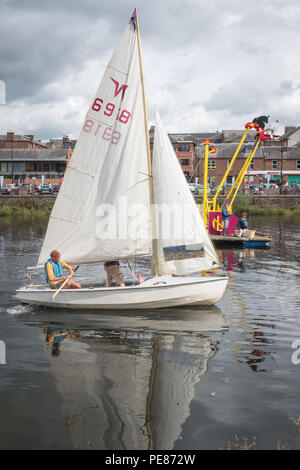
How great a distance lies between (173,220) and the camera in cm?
1341

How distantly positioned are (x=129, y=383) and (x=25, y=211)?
46887mm

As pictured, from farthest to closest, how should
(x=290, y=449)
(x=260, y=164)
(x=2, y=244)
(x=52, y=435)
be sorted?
(x=260, y=164), (x=2, y=244), (x=52, y=435), (x=290, y=449)

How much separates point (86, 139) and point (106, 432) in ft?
29.2

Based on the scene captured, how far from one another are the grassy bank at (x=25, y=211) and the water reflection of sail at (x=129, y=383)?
137 feet

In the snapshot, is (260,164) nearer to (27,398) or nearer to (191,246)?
(191,246)

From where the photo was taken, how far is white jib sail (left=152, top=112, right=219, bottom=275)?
44.1 ft

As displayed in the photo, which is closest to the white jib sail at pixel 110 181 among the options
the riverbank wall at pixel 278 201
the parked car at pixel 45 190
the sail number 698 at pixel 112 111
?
the sail number 698 at pixel 112 111

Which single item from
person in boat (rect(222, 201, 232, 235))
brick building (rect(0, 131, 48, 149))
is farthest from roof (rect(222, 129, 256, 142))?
person in boat (rect(222, 201, 232, 235))

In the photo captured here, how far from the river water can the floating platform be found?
42.6 feet

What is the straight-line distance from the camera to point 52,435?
22.5 ft

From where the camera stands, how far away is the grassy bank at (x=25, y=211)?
5203 cm

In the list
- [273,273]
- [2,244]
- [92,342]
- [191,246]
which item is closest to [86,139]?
[191,246]

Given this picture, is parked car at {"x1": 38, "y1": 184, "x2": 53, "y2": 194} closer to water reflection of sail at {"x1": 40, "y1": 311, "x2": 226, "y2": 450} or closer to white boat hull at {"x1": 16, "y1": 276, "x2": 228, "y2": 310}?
white boat hull at {"x1": 16, "y1": 276, "x2": 228, "y2": 310}

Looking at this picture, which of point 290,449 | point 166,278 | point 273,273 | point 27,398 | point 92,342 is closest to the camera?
point 290,449
